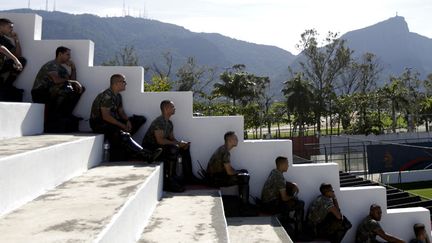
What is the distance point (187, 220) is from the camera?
127 inches

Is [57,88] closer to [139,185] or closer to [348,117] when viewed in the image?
[139,185]

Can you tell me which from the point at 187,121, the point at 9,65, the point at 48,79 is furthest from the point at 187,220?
the point at 9,65

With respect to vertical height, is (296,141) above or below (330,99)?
below

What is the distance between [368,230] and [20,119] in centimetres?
458

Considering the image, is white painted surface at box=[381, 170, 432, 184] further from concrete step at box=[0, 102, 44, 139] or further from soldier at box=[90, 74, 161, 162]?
concrete step at box=[0, 102, 44, 139]

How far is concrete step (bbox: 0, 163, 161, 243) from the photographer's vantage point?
Result: 1914 millimetres

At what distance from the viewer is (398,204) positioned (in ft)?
24.6

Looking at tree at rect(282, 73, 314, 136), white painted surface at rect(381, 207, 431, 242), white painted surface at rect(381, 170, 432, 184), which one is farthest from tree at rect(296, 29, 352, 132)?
white painted surface at rect(381, 207, 431, 242)

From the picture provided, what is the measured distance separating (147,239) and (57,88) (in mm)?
2703

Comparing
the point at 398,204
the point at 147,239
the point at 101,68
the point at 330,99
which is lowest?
the point at 398,204

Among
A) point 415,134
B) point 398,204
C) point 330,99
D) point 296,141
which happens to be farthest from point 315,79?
point 398,204

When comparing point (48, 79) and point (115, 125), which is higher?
point (48, 79)

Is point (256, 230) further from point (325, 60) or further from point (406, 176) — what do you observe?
point (325, 60)

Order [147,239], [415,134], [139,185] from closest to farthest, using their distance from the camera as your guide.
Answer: [147,239] → [139,185] → [415,134]
